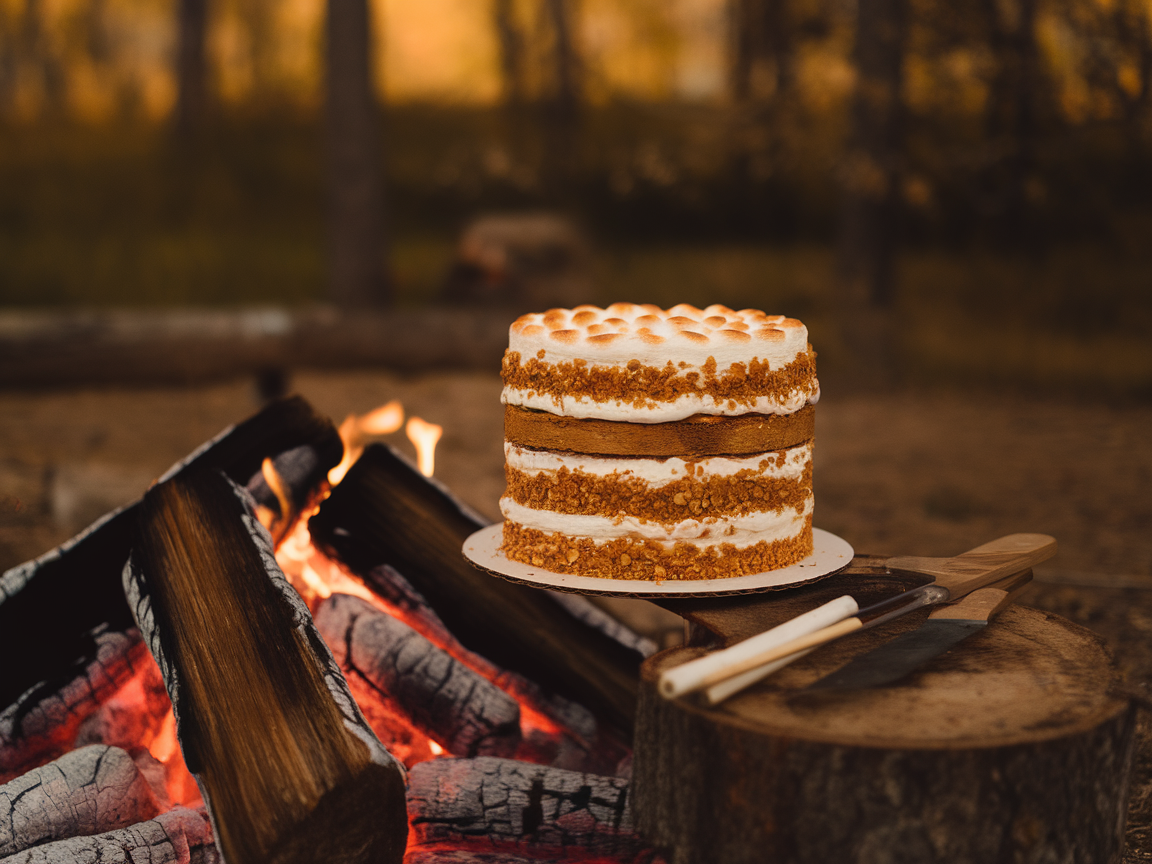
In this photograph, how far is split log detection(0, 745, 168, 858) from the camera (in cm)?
224

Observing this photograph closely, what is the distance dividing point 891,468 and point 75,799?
548 cm

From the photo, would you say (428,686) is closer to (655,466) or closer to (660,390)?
(655,466)

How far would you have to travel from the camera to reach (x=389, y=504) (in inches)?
113

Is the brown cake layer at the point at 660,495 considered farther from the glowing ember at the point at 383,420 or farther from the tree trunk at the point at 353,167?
the tree trunk at the point at 353,167

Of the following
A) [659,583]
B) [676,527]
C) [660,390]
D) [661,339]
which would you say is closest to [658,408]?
[660,390]

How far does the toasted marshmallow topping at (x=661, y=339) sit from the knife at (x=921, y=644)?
0.59 m

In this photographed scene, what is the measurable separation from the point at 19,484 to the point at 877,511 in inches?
173

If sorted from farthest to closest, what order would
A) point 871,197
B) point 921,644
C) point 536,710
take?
point 871,197
point 536,710
point 921,644

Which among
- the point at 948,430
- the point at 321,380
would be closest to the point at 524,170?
the point at 321,380

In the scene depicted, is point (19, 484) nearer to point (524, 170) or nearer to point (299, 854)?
point (299, 854)

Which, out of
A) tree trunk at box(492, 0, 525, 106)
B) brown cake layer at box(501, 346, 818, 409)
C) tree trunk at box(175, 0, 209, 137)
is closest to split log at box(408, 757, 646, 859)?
brown cake layer at box(501, 346, 818, 409)

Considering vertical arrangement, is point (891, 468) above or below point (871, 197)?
below

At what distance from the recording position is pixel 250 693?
7.08ft

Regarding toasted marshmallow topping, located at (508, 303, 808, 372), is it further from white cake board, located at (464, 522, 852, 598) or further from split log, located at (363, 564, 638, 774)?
split log, located at (363, 564, 638, 774)
